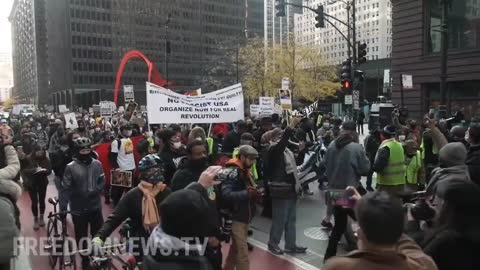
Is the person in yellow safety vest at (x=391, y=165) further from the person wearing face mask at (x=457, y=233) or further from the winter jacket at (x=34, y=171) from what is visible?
the winter jacket at (x=34, y=171)

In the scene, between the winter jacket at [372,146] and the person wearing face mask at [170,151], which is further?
the winter jacket at [372,146]

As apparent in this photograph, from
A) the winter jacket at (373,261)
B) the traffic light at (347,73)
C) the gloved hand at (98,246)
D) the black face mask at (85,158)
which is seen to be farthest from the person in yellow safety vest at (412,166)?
the traffic light at (347,73)

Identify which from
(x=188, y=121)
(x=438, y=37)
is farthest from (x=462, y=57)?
(x=188, y=121)

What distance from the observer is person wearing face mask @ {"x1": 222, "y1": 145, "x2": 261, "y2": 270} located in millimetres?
5793

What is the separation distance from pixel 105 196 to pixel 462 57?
16.3m

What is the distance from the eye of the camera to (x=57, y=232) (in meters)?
7.39

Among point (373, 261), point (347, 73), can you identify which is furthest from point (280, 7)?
point (373, 261)

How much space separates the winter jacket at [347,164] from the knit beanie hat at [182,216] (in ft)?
16.5

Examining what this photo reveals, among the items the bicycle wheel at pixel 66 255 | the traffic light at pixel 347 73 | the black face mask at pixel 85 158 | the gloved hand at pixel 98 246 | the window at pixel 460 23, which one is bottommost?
the bicycle wheel at pixel 66 255

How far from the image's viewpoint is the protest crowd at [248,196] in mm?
2746

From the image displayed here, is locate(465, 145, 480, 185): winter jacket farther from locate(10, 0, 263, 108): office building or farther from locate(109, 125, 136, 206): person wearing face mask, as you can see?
locate(10, 0, 263, 108): office building

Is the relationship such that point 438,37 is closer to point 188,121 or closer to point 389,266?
point 188,121

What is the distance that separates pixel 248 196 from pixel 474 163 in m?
2.58

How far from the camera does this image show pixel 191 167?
18.2 feet
